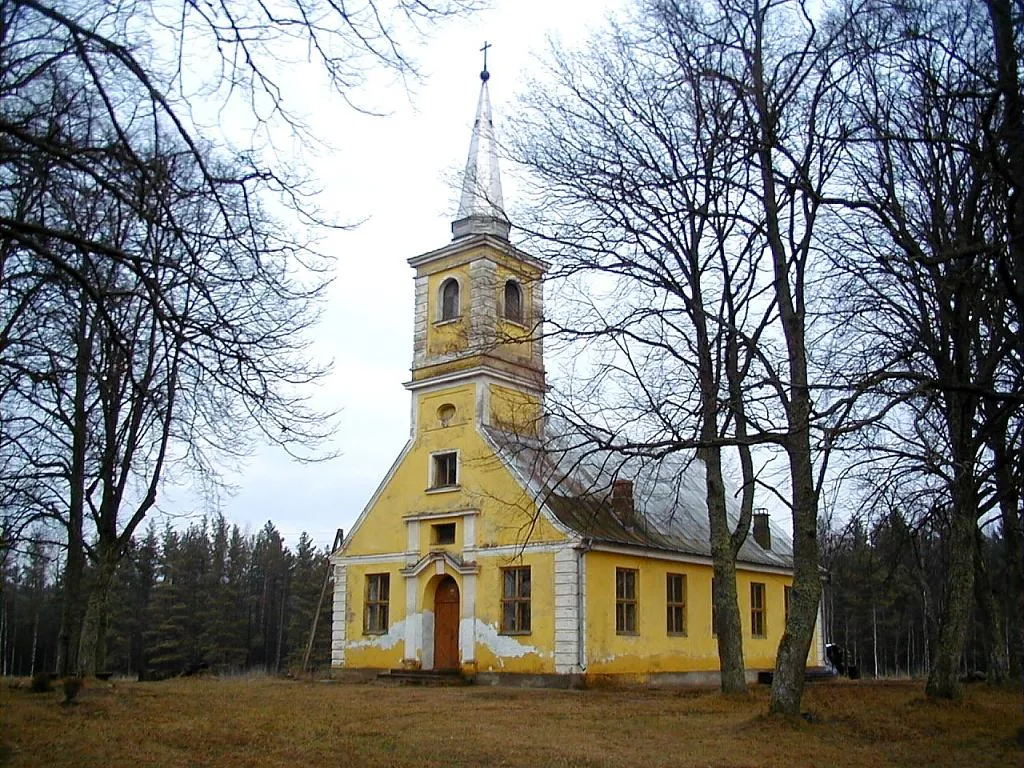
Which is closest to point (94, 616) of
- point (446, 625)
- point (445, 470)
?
point (446, 625)

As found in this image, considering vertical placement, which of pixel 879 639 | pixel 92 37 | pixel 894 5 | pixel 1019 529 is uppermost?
pixel 894 5

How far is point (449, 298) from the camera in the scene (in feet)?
97.6

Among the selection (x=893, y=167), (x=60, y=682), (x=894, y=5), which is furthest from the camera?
(x=60, y=682)

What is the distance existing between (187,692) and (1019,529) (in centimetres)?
1777

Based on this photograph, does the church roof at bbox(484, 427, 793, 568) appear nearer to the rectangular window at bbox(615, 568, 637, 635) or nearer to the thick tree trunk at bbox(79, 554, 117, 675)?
the rectangular window at bbox(615, 568, 637, 635)

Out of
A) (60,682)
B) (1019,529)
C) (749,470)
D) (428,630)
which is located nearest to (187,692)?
(60,682)

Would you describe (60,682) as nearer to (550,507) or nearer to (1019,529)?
(550,507)

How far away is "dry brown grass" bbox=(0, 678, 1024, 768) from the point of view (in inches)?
439

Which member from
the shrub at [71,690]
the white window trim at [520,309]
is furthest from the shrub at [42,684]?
the white window trim at [520,309]

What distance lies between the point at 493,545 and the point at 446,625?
2891 millimetres

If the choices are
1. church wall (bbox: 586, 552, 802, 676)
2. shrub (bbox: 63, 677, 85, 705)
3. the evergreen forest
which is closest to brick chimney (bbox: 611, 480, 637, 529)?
church wall (bbox: 586, 552, 802, 676)

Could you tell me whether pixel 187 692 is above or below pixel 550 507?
below

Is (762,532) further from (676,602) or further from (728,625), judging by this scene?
(728,625)

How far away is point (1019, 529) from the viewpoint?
2177 cm
